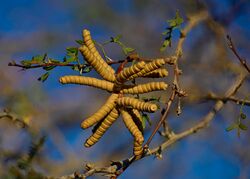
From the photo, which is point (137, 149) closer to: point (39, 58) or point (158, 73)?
point (158, 73)

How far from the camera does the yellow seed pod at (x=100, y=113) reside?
48.3 inches

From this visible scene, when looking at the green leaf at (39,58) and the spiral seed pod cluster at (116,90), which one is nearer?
the spiral seed pod cluster at (116,90)

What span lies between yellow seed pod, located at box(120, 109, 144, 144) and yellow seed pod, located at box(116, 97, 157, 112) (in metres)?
0.03

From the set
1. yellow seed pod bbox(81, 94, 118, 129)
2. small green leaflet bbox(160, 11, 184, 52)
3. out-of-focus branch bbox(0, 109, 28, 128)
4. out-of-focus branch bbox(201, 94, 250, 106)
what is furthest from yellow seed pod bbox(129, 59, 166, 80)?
out-of-focus branch bbox(0, 109, 28, 128)

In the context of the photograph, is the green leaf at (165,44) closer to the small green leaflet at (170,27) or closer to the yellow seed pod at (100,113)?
the small green leaflet at (170,27)

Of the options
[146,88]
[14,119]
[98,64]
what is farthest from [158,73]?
[14,119]

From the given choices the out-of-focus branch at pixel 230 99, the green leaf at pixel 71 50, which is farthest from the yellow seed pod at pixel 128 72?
the out-of-focus branch at pixel 230 99

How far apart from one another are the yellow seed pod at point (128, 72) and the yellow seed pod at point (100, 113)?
1.7 inches

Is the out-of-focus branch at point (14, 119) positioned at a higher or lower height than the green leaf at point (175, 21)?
higher

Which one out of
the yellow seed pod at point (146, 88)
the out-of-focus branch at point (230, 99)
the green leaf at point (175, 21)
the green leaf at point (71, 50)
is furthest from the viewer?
the out-of-focus branch at point (230, 99)

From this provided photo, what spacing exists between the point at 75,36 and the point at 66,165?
102 inches

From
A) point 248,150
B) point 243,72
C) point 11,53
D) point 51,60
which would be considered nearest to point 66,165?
point 248,150

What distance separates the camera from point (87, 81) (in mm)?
1247

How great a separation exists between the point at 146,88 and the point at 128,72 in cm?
5
